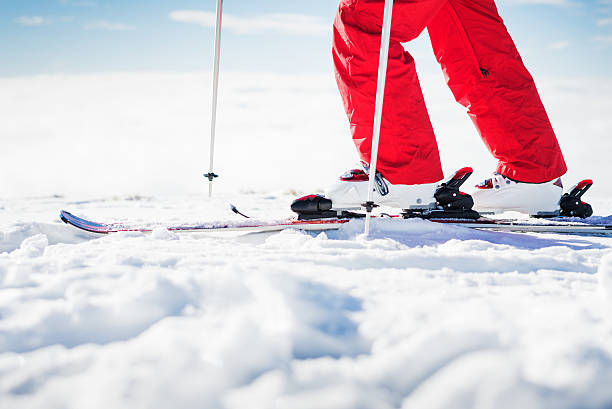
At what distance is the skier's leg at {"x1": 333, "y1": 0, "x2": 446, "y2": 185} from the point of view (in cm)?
212

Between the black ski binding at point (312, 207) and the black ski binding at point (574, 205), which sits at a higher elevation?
the black ski binding at point (574, 205)

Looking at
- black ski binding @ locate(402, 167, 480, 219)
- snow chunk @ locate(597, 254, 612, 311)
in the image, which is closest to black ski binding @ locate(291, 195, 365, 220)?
black ski binding @ locate(402, 167, 480, 219)

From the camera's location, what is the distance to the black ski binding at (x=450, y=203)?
7.98 ft

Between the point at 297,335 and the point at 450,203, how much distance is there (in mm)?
1913

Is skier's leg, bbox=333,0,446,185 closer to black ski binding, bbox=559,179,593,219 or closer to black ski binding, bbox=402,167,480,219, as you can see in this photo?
black ski binding, bbox=402,167,480,219

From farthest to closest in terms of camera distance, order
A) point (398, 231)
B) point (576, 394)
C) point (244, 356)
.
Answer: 1. point (398, 231)
2. point (244, 356)
3. point (576, 394)

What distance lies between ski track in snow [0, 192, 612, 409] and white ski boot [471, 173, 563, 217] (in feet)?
5.03

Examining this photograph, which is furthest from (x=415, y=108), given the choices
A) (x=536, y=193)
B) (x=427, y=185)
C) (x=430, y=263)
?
(x=430, y=263)

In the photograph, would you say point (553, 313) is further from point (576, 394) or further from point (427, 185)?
point (427, 185)

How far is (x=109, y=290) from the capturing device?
3.08ft

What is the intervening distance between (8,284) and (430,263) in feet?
3.63

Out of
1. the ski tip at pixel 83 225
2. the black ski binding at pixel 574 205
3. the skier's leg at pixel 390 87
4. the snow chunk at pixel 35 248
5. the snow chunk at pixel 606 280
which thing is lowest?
the ski tip at pixel 83 225

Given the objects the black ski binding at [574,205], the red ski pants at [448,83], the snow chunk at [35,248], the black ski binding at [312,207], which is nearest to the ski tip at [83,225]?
the snow chunk at [35,248]

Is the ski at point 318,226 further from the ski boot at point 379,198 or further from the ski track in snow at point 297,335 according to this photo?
the ski track in snow at point 297,335
